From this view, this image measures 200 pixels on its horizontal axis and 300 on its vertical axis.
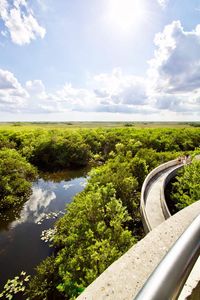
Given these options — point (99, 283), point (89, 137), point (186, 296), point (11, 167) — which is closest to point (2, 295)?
point (99, 283)

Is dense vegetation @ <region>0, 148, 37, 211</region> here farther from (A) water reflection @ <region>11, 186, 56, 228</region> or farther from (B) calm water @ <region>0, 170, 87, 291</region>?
(A) water reflection @ <region>11, 186, 56, 228</region>

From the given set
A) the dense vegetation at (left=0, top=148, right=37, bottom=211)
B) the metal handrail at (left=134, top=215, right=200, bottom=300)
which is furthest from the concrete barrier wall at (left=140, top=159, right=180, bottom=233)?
the dense vegetation at (left=0, top=148, right=37, bottom=211)

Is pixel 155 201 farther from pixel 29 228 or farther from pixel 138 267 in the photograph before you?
pixel 138 267

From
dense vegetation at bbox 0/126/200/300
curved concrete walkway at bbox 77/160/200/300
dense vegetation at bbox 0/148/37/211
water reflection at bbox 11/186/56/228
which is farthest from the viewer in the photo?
dense vegetation at bbox 0/148/37/211

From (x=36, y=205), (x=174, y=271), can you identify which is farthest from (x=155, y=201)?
(x=174, y=271)

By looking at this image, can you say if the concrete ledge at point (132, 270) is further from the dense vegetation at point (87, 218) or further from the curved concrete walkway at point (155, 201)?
the curved concrete walkway at point (155, 201)

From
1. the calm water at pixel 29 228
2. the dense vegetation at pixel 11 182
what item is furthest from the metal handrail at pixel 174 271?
the dense vegetation at pixel 11 182
